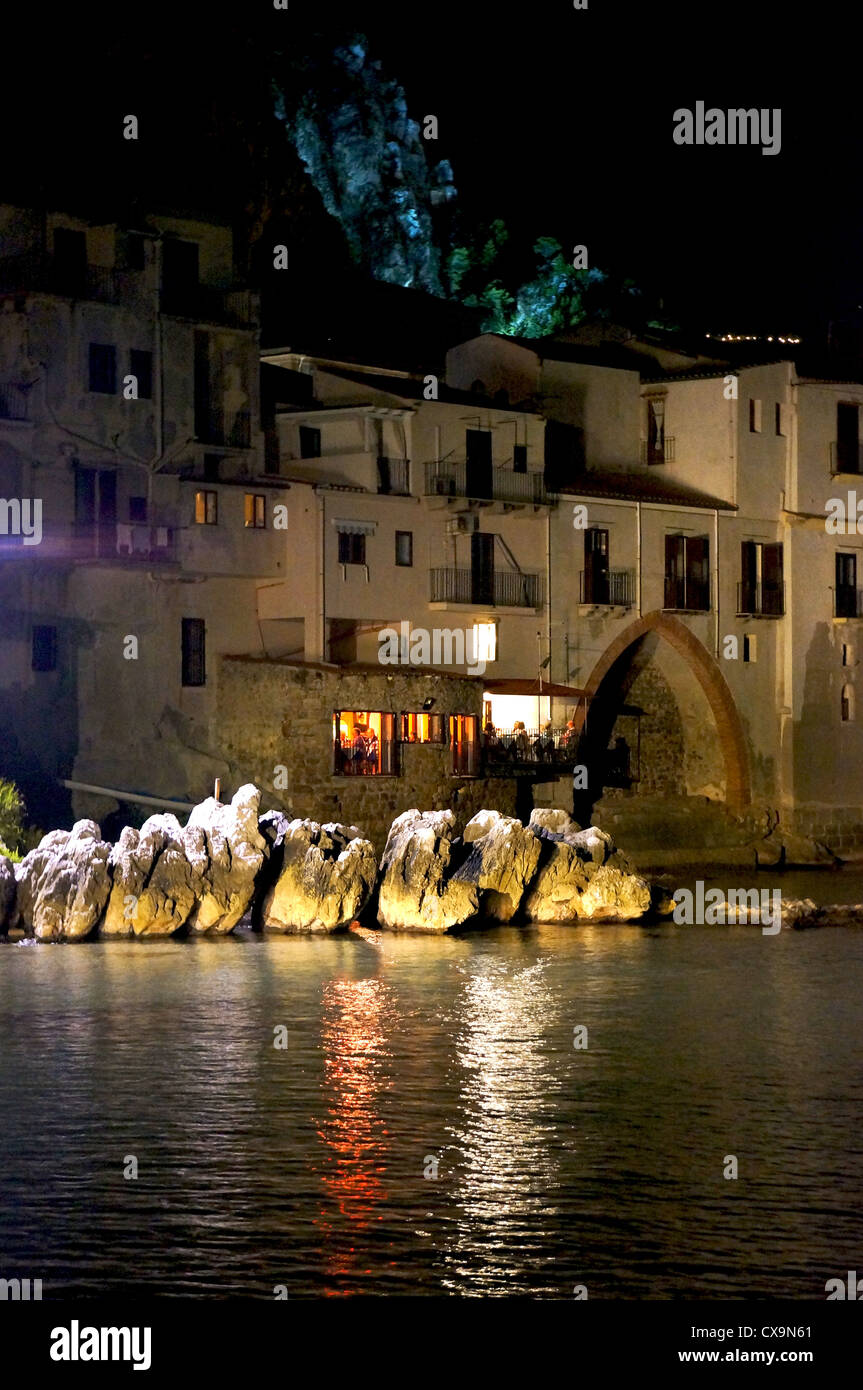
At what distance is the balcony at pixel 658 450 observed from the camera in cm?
5694

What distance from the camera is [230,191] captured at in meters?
70.8

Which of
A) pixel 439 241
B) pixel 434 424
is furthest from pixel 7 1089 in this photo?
pixel 439 241

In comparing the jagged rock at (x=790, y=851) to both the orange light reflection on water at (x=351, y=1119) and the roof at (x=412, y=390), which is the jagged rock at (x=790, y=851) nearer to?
the roof at (x=412, y=390)

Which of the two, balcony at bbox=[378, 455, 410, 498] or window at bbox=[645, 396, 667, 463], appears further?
window at bbox=[645, 396, 667, 463]

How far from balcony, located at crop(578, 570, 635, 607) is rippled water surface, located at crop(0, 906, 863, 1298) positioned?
20.7 metres

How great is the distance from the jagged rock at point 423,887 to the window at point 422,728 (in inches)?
377

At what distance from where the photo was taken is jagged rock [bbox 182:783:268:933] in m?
35.9

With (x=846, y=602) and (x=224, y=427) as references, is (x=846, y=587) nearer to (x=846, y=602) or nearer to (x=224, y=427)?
(x=846, y=602)

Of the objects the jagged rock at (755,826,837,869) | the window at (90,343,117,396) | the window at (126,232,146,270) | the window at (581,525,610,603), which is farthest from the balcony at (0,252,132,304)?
Answer: the jagged rock at (755,826,837,869)

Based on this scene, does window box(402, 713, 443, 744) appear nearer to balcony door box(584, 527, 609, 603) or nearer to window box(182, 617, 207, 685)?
window box(182, 617, 207, 685)

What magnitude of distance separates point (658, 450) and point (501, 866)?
70.7 ft

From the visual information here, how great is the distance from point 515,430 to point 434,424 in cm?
259

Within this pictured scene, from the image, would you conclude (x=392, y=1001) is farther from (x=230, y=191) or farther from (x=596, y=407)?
(x=230, y=191)

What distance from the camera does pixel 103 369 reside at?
44.4m
